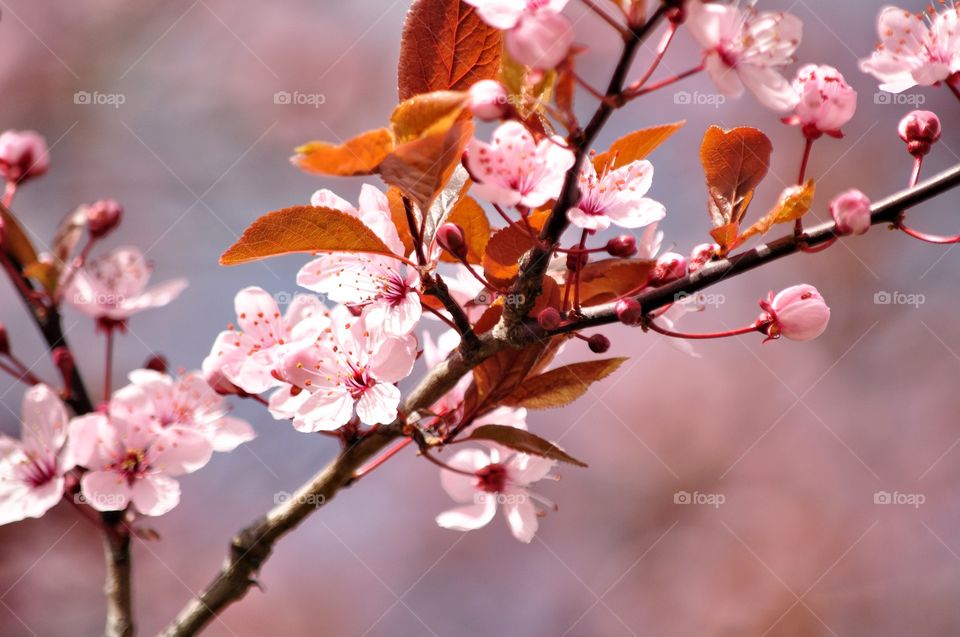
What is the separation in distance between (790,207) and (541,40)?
34 centimetres

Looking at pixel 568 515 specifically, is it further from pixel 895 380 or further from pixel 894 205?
pixel 894 205

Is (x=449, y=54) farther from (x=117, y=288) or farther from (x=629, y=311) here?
(x=117, y=288)

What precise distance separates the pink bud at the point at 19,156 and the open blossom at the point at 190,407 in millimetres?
420

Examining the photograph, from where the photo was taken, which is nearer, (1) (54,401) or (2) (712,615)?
(1) (54,401)

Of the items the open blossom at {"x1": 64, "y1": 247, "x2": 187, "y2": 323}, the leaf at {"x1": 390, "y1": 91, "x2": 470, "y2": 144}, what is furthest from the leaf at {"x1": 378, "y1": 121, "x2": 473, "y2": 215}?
the open blossom at {"x1": 64, "y1": 247, "x2": 187, "y2": 323}

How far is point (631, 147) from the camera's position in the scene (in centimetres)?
93

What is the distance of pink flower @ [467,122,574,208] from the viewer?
0.77 m

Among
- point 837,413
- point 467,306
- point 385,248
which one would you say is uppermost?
point 385,248

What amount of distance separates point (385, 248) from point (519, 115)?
224 mm

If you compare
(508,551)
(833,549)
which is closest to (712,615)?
(833,549)

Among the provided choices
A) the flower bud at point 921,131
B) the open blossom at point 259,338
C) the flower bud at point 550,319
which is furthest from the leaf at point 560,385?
the flower bud at point 921,131

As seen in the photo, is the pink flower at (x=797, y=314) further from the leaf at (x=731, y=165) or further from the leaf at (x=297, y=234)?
the leaf at (x=297, y=234)

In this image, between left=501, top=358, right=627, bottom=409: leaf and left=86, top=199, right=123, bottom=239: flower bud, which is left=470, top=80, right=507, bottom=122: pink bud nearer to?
left=501, top=358, right=627, bottom=409: leaf

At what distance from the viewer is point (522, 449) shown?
3.10 feet
